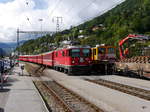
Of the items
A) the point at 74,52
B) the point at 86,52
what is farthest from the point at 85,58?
the point at 74,52

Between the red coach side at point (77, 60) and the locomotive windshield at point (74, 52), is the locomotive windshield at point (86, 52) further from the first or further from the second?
the locomotive windshield at point (74, 52)

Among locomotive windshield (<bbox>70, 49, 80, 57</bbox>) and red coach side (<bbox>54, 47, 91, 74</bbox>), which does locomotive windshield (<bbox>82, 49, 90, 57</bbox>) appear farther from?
locomotive windshield (<bbox>70, 49, 80, 57</bbox>)

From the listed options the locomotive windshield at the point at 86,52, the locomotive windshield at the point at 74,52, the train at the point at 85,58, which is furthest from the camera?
the locomotive windshield at the point at 86,52

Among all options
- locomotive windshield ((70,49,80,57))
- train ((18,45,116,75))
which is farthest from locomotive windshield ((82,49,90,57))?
locomotive windshield ((70,49,80,57))

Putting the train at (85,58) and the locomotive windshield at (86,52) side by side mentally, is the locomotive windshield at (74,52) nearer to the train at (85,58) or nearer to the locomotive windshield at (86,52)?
the train at (85,58)

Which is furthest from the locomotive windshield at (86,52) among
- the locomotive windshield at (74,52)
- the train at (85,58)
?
the locomotive windshield at (74,52)

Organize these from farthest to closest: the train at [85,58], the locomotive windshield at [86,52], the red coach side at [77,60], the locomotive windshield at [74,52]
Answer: the locomotive windshield at [86,52] < the locomotive windshield at [74,52] < the train at [85,58] < the red coach side at [77,60]

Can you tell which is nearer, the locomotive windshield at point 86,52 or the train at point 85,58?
the train at point 85,58

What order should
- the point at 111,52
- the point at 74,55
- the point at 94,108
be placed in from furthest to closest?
the point at 111,52, the point at 74,55, the point at 94,108

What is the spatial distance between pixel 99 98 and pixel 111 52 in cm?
1798

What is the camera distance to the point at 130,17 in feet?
406

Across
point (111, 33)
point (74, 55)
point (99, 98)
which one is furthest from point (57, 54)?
point (111, 33)

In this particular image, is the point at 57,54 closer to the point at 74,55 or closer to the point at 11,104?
the point at 74,55

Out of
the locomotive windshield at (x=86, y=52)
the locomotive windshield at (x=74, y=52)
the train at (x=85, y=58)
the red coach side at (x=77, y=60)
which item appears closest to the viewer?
the red coach side at (x=77, y=60)
